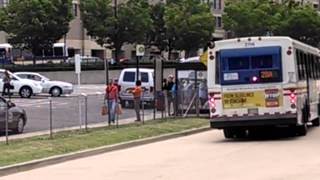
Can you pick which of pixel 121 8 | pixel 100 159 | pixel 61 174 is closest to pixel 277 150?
pixel 100 159

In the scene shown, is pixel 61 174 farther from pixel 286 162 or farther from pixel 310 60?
pixel 310 60

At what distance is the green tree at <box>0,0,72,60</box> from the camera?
68312 mm

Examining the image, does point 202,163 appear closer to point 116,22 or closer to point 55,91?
point 55,91

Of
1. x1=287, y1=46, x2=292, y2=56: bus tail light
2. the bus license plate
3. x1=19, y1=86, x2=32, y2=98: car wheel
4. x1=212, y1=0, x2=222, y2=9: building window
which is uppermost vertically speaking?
x1=212, y1=0, x2=222, y2=9: building window

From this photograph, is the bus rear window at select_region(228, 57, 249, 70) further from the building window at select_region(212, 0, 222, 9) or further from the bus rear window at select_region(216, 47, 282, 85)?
Result: the building window at select_region(212, 0, 222, 9)

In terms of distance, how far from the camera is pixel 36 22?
67750 millimetres

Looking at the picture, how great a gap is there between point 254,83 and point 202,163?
6.93 m

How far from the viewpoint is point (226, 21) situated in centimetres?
8419

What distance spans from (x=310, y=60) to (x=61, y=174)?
1398cm

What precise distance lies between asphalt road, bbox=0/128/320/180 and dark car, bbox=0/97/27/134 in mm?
4527

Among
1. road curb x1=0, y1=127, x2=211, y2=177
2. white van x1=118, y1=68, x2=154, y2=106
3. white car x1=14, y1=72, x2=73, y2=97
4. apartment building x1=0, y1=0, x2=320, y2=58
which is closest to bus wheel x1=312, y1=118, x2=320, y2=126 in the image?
road curb x1=0, y1=127, x2=211, y2=177

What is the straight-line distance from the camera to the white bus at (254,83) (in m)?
23.6

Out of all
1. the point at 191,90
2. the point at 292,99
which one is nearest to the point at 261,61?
the point at 292,99

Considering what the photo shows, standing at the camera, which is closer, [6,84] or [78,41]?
[6,84]
